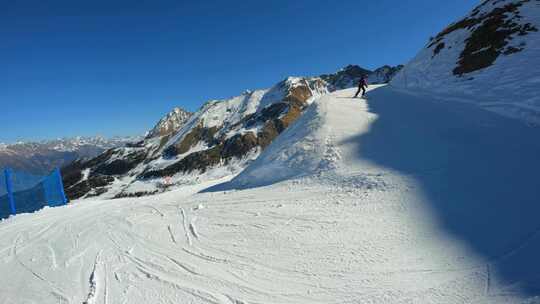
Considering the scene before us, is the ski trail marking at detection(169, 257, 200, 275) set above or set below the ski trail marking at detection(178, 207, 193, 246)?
below

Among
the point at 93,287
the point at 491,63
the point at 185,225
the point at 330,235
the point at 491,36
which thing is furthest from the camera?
the point at 491,36

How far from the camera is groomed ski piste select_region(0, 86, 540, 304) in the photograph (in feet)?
17.9

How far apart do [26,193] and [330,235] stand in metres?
17.8

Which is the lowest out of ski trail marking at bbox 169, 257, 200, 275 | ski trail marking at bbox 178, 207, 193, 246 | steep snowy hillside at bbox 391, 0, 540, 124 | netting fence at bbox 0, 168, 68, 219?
ski trail marking at bbox 169, 257, 200, 275

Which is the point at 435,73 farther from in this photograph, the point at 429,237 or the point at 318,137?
the point at 429,237

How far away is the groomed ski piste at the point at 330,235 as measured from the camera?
5449 millimetres

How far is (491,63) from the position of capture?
69.5 ft

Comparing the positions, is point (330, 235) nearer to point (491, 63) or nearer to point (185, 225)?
point (185, 225)

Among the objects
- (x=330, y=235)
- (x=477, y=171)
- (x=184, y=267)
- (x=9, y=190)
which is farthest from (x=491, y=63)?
(x=9, y=190)

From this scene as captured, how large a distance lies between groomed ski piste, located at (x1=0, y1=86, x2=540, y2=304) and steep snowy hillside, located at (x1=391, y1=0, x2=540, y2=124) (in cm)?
395

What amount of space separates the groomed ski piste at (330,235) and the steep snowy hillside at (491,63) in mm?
3948

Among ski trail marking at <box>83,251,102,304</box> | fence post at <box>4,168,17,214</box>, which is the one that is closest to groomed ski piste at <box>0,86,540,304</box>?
ski trail marking at <box>83,251,102,304</box>

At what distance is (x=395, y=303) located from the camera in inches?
192

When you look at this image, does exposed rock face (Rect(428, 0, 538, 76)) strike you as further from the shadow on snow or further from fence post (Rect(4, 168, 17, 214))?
fence post (Rect(4, 168, 17, 214))
